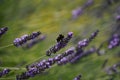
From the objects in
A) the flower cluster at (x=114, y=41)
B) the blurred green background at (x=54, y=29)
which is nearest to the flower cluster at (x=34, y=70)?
the blurred green background at (x=54, y=29)

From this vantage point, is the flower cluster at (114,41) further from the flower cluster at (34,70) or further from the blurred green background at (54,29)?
the flower cluster at (34,70)

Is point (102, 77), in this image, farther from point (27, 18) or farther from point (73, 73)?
point (27, 18)

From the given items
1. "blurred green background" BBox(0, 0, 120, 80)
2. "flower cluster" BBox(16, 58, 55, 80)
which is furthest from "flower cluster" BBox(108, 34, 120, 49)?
"flower cluster" BBox(16, 58, 55, 80)

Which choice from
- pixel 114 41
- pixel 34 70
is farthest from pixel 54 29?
pixel 34 70

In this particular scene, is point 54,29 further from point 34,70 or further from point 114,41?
point 34,70

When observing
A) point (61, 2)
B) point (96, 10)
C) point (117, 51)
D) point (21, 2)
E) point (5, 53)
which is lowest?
point (117, 51)

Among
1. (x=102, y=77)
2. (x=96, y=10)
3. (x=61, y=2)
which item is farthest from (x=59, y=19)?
(x=102, y=77)

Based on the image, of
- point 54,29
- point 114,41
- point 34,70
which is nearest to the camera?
point 34,70

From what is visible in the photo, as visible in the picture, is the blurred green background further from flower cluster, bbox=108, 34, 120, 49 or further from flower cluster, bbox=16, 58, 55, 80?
flower cluster, bbox=16, 58, 55, 80
